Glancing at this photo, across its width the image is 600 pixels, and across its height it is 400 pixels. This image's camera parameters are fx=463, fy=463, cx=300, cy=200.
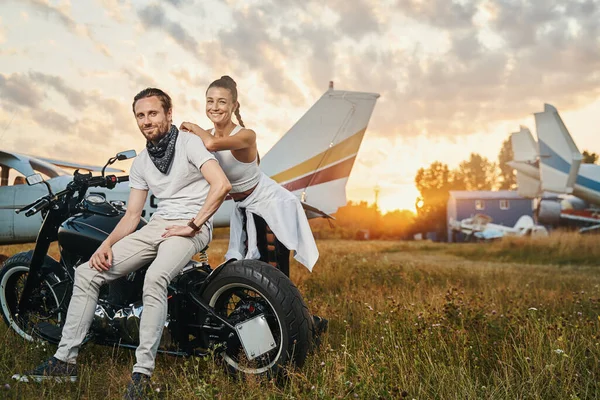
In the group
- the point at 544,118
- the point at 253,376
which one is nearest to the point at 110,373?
the point at 253,376

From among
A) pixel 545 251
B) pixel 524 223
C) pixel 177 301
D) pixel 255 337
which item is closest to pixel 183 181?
pixel 177 301

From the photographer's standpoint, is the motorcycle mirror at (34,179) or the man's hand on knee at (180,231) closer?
the man's hand on knee at (180,231)

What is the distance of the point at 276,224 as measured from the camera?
327cm

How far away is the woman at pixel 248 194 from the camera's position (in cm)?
309

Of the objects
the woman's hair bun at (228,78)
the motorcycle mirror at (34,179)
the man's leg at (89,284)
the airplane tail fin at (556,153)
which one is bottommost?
the man's leg at (89,284)

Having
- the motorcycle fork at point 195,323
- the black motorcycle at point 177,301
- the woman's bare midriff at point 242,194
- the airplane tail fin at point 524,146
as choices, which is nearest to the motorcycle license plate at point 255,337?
the black motorcycle at point 177,301

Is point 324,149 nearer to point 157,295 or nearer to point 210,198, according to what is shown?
point 210,198

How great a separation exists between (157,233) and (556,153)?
22.1 m

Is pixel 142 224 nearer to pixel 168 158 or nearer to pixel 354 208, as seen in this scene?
pixel 168 158

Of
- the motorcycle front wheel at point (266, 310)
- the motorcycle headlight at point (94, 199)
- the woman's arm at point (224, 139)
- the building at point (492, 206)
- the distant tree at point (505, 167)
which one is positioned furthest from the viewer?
the distant tree at point (505, 167)

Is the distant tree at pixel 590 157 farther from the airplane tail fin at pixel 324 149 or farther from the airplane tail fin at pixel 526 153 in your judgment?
the airplane tail fin at pixel 324 149

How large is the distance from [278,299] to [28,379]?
1.42 metres

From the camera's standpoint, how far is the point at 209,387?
222 cm

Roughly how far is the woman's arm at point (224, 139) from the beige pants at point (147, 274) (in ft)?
1.67
